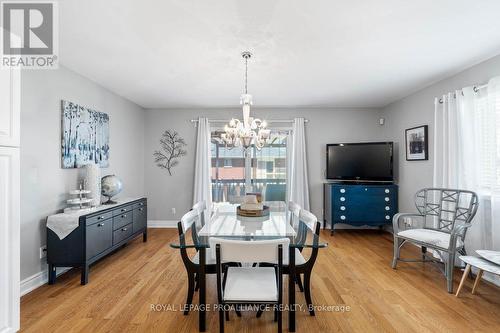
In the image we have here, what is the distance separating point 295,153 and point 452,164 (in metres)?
2.54

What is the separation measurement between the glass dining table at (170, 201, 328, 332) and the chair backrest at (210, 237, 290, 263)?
0.34 m

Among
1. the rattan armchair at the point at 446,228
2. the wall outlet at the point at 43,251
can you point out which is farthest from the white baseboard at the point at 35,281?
the rattan armchair at the point at 446,228

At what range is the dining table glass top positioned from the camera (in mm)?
2064

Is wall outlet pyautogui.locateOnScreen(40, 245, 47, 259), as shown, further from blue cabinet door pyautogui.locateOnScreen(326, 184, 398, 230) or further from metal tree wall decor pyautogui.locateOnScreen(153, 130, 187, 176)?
blue cabinet door pyautogui.locateOnScreen(326, 184, 398, 230)

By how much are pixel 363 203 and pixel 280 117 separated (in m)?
2.30

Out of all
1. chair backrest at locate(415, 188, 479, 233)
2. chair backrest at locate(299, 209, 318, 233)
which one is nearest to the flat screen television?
chair backrest at locate(415, 188, 479, 233)

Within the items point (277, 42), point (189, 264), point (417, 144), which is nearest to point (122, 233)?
point (189, 264)

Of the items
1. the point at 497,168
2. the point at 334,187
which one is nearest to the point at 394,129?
the point at 334,187

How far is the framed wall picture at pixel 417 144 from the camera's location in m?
3.85

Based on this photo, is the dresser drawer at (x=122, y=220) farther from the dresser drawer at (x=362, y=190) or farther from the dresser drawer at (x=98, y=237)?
the dresser drawer at (x=362, y=190)

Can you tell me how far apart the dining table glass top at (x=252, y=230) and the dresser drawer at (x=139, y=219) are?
170 centimetres

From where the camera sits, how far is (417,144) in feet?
13.3

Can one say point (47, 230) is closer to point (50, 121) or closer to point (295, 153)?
point (50, 121)

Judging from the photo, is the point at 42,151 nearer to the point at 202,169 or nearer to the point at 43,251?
the point at 43,251
